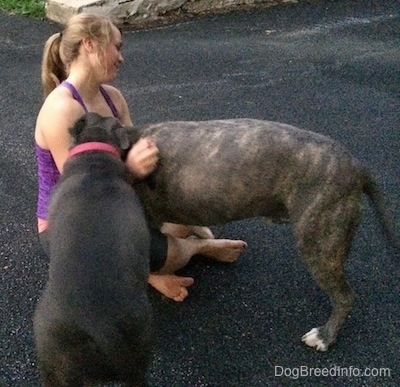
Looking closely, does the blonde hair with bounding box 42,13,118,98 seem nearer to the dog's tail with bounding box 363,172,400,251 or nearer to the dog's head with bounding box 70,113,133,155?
the dog's head with bounding box 70,113,133,155

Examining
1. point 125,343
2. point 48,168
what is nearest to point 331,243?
point 125,343

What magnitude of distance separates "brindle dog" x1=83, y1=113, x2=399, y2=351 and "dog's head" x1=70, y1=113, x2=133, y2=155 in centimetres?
16

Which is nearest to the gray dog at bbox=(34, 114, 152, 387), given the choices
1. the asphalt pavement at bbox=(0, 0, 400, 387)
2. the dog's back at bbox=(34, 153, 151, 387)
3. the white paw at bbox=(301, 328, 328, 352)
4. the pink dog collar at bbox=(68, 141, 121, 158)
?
the dog's back at bbox=(34, 153, 151, 387)

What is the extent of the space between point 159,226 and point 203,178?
449 millimetres

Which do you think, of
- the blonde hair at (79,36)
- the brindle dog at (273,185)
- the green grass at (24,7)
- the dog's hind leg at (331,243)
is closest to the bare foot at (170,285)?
the brindle dog at (273,185)

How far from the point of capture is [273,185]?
270 cm

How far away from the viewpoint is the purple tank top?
2998 mm

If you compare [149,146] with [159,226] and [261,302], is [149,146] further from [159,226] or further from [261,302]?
[261,302]

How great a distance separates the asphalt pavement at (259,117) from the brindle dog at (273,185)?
282mm

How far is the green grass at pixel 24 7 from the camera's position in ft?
26.4

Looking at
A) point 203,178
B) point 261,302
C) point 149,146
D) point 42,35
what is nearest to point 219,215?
point 203,178

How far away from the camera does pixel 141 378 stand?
224cm

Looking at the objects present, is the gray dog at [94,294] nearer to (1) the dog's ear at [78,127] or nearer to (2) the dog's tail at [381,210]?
(1) the dog's ear at [78,127]

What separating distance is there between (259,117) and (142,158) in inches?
108
